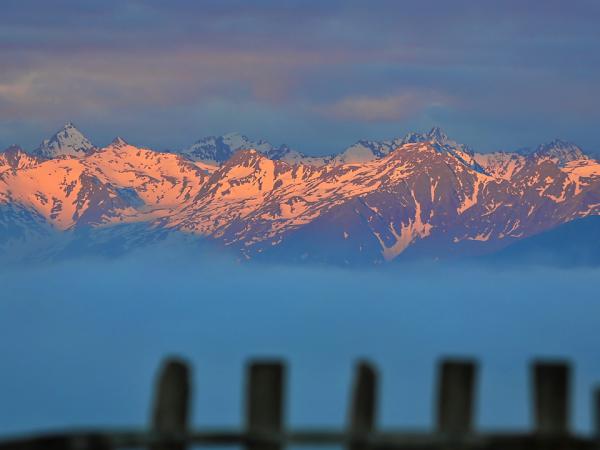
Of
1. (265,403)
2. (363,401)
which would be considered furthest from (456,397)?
(265,403)

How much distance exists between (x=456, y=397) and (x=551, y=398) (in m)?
0.86

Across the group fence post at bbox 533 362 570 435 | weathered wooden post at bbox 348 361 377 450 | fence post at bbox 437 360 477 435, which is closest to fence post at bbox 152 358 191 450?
weathered wooden post at bbox 348 361 377 450

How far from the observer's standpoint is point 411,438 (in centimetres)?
1093

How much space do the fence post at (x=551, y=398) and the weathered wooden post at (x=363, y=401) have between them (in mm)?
1403

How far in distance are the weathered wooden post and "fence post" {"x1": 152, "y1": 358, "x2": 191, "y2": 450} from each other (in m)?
1.31

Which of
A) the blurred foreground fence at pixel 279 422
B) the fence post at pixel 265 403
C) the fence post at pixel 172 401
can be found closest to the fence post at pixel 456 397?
the blurred foreground fence at pixel 279 422

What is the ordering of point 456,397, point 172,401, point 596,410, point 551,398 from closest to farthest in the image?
point 172,401 < point 456,397 < point 551,398 < point 596,410

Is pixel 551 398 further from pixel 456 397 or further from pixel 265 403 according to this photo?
pixel 265 403

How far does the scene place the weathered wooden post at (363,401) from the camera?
10.7 metres

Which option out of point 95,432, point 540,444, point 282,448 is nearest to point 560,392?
point 540,444

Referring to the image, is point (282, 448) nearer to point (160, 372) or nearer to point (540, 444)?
point (160, 372)

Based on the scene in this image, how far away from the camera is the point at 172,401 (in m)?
10.7

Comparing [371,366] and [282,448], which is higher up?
[371,366]

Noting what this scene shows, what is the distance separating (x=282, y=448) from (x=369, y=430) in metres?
0.70
